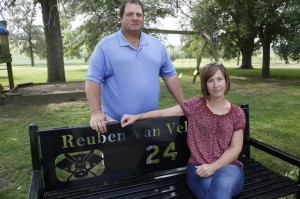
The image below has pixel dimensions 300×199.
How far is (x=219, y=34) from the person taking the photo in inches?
690

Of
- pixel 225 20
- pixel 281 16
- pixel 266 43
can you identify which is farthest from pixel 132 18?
pixel 225 20

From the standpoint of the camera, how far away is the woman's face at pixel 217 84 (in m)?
2.35

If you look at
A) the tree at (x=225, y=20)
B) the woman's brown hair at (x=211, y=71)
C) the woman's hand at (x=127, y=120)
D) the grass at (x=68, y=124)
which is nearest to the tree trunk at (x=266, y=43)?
the tree at (x=225, y=20)

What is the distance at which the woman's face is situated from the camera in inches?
92.6

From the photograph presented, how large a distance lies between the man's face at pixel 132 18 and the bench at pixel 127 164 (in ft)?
2.49

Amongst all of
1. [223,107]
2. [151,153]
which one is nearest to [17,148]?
[151,153]

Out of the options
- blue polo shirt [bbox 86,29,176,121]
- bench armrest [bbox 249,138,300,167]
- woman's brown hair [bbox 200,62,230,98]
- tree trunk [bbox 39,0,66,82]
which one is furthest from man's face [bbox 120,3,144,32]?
tree trunk [bbox 39,0,66,82]

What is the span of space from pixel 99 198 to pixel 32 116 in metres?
5.35

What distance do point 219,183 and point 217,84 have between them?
72 cm

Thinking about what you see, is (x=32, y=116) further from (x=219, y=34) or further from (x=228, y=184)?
(x=219, y=34)

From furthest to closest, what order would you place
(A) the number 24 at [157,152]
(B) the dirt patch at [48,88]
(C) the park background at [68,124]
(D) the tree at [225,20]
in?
1. (D) the tree at [225,20]
2. (B) the dirt patch at [48,88]
3. (C) the park background at [68,124]
4. (A) the number 24 at [157,152]

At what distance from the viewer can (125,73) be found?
2498mm

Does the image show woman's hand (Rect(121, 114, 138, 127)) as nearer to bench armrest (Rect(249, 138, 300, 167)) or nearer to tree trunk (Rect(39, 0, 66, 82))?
bench armrest (Rect(249, 138, 300, 167))

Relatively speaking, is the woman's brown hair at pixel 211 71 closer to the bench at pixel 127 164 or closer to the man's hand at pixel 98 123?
the bench at pixel 127 164
